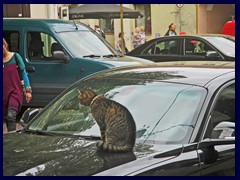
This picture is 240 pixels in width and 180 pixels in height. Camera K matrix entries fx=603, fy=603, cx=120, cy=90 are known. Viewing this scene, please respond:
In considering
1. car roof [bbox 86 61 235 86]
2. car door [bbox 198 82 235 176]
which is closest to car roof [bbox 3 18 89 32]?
car roof [bbox 86 61 235 86]

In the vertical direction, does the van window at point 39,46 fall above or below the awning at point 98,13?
below

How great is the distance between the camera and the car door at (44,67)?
33.7 feet

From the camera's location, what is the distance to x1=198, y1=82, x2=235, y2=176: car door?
3.96 meters

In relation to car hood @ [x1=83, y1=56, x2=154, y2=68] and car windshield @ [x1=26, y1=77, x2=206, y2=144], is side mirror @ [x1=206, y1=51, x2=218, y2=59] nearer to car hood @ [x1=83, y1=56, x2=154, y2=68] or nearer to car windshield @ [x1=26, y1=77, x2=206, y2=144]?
car hood @ [x1=83, y1=56, x2=154, y2=68]

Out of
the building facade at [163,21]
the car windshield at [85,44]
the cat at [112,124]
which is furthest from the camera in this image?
the building facade at [163,21]

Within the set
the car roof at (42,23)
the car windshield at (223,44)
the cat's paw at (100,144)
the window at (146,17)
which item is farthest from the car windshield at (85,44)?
the window at (146,17)

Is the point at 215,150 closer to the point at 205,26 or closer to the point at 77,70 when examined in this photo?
the point at 77,70

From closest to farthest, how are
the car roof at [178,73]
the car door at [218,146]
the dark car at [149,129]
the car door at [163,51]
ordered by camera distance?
the dark car at [149,129] < the car door at [218,146] < the car roof at [178,73] < the car door at [163,51]

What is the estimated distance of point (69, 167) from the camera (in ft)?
12.1

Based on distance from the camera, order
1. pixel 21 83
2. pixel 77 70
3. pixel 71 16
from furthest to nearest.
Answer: pixel 71 16 < pixel 77 70 < pixel 21 83

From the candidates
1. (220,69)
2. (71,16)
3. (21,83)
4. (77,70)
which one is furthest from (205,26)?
(220,69)

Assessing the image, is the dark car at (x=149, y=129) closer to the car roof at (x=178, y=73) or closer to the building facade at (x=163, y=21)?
the car roof at (x=178, y=73)

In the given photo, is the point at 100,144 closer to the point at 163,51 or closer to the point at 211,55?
the point at 211,55

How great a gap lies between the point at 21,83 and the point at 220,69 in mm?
3233
